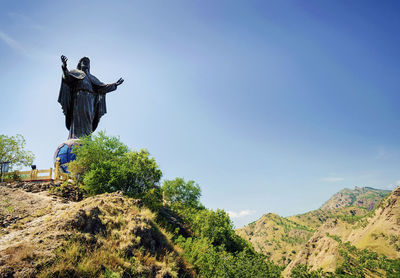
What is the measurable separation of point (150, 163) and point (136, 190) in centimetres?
233

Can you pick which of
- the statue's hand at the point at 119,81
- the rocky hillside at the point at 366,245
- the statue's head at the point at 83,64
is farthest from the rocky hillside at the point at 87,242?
the rocky hillside at the point at 366,245

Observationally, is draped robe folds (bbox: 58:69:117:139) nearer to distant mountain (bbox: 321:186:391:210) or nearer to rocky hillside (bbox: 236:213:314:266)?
rocky hillside (bbox: 236:213:314:266)

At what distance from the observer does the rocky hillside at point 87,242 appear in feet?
20.1

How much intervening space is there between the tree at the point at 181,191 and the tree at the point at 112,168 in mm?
15216

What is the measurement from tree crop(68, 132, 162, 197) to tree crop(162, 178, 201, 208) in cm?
1522

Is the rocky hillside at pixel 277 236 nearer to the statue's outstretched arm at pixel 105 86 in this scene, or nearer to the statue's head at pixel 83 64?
the statue's outstretched arm at pixel 105 86

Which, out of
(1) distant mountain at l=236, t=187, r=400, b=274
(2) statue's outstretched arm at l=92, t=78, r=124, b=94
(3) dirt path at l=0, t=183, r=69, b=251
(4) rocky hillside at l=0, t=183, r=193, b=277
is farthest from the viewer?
(1) distant mountain at l=236, t=187, r=400, b=274

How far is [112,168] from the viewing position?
14.6 meters

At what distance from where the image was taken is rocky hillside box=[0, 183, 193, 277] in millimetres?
6129

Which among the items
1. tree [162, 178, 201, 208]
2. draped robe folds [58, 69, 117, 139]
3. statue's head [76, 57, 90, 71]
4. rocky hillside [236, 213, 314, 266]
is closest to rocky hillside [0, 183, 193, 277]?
draped robe folds [58, 69, 117, 139]

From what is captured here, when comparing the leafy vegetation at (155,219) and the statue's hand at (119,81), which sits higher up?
the statue's hand at (119,81)

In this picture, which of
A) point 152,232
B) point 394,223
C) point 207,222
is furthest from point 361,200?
point 152,232

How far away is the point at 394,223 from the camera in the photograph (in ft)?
161

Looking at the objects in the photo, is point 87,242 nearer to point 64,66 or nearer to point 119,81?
point 64,66
